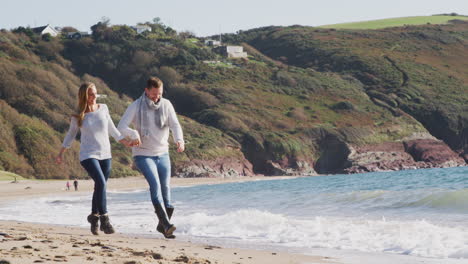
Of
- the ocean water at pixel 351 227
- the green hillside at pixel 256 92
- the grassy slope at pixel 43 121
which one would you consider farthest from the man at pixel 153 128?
the green hillside at pixel 256 92

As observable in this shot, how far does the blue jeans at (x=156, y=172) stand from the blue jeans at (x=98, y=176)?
0.44 m

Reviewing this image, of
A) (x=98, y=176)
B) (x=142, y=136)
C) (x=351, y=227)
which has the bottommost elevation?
(x=351, y=227)

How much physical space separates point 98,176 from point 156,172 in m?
0.70

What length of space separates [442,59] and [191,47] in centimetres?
4286

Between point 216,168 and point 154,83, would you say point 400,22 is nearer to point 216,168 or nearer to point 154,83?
point 216,168

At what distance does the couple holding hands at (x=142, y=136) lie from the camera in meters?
7.68

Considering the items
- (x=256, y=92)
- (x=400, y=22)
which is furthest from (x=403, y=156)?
(x=400, y=22)

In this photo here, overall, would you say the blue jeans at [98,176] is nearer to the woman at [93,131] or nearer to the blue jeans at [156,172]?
the woman at [93,131]

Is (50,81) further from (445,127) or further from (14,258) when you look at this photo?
(14,258)

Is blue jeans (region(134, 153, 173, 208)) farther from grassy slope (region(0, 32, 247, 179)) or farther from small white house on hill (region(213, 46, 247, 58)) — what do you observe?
small white house on hill (region(213, 46, 247, 58))

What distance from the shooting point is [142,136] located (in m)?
7.70

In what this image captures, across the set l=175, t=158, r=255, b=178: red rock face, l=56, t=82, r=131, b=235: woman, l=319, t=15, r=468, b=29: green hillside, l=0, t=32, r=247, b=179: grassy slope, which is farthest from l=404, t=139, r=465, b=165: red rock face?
l=56, t=82, r=131, b=235: woman

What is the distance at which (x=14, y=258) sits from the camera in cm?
632

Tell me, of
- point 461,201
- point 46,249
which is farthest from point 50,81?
point 46,249
